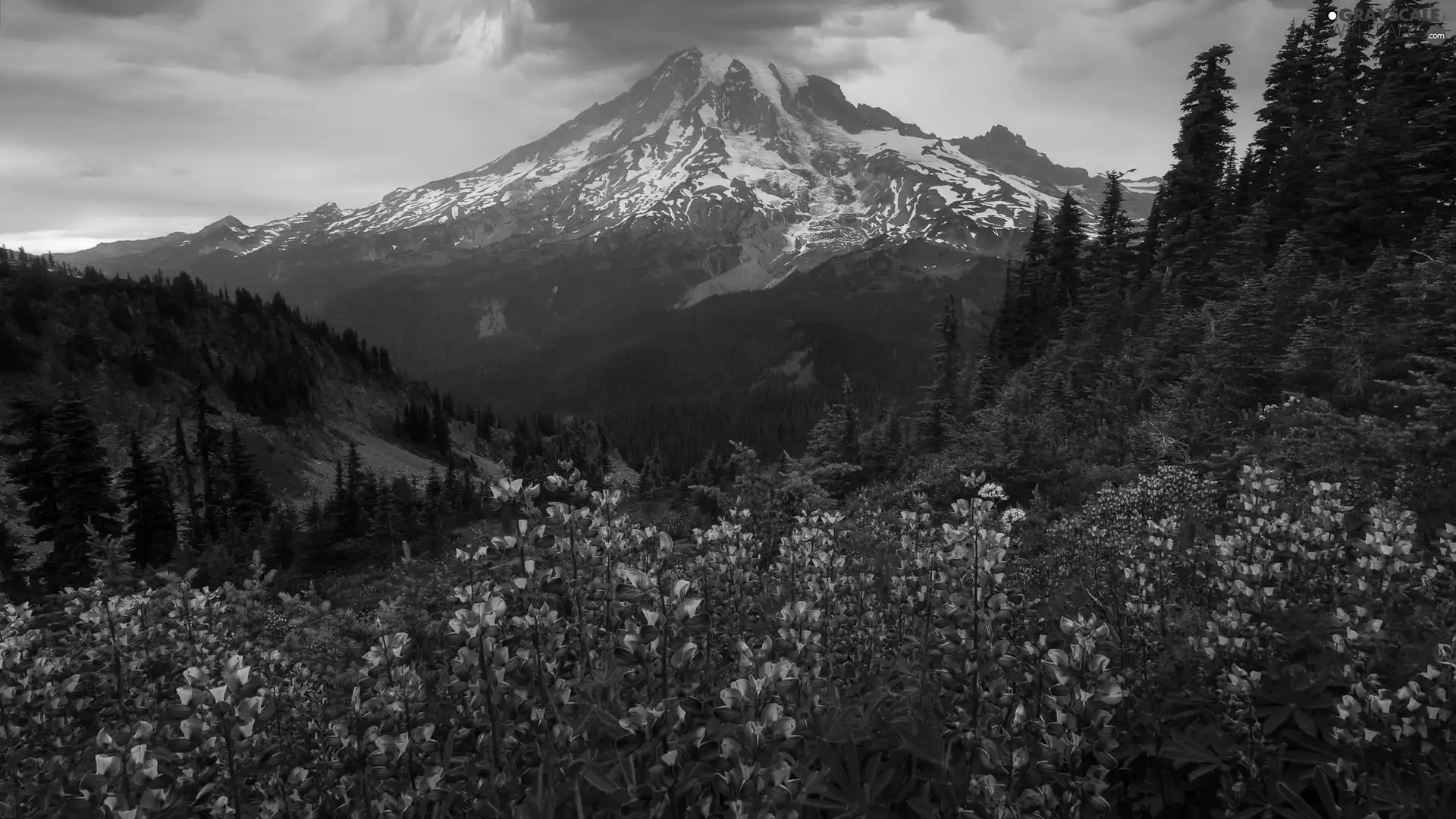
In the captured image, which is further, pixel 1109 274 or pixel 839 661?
pixel 1109 274

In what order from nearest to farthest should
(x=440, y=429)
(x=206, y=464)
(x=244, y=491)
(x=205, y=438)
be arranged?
(x=206, y=464) → (x=205, y=438) → (x=244, y=491) → (x=440, y=429)

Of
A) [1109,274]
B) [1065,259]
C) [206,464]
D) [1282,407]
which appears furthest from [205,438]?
[1065,259]

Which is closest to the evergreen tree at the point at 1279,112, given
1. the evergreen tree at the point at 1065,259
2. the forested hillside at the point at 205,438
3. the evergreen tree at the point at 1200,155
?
the evergreen tree at the point at 1200,155

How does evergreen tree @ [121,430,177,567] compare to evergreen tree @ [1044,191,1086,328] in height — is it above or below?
below

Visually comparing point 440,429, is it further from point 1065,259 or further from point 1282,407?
point 1282,407

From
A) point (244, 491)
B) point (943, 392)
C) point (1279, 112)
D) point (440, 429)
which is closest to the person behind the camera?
point (1279, 112)

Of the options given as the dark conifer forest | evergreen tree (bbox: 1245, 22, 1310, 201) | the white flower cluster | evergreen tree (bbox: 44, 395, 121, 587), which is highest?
evergreen tree (bbox: 1245, 22, 1310, 201)

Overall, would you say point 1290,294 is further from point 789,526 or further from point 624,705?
point 624,705

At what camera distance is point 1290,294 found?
21.3m

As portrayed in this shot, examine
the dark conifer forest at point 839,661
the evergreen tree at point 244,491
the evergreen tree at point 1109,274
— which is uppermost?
the evergreen tree at point 1109,274

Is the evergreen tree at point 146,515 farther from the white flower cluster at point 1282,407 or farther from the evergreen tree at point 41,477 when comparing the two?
the white flower cluster at point 1282,407

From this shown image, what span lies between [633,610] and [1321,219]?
34821 millimetres

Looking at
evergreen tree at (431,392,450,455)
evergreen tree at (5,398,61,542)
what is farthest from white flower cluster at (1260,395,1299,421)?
evergreen tree at (431,392,450,455)

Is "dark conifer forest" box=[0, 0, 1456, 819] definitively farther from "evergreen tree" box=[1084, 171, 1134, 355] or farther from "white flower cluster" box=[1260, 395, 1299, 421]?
"evergreen tree" box=[1084, 171, 1134, 355]
